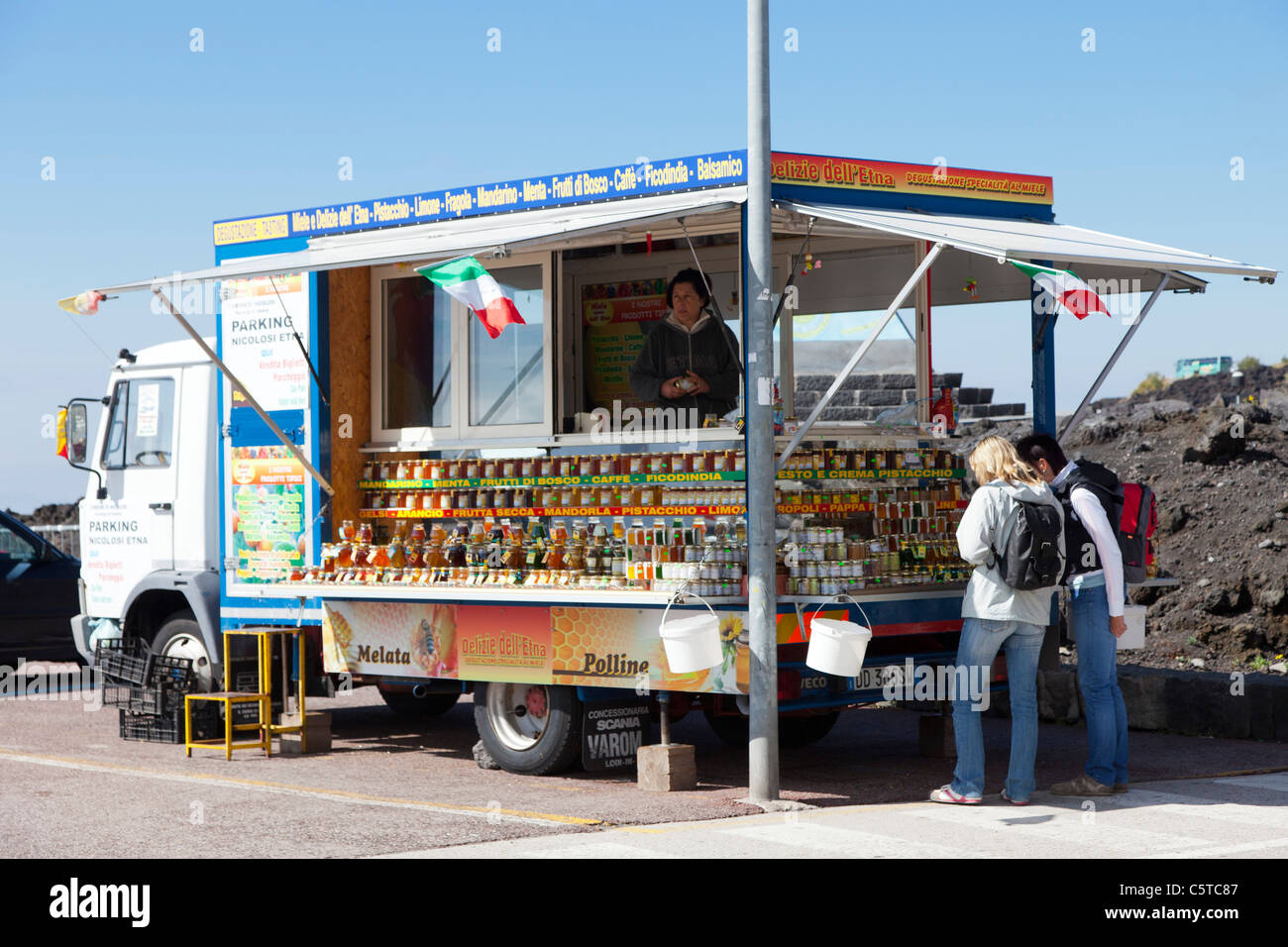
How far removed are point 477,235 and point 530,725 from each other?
308 cm

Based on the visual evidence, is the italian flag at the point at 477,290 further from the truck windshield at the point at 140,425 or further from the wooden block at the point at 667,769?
the truck windshield at the point at 140,425

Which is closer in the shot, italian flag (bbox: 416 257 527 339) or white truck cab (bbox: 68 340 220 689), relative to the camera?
italian flag (bbox: 416 257 527 339)

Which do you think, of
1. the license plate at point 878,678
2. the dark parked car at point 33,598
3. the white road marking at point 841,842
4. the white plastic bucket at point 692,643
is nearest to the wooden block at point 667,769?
the white plastic bucket at point 692,643

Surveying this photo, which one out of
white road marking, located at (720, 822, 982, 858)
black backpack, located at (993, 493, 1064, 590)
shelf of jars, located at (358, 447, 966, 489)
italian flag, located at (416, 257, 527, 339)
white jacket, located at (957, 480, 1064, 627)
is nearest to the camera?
white road marking, located at (720, 822, 982, 858)

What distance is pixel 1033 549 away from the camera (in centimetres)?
820

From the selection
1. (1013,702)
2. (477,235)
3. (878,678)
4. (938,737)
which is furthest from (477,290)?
(938,737)

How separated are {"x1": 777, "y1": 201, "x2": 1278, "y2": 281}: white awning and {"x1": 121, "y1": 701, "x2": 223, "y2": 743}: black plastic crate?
18.9ft

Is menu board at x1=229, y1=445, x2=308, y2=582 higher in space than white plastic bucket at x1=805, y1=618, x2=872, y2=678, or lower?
higher

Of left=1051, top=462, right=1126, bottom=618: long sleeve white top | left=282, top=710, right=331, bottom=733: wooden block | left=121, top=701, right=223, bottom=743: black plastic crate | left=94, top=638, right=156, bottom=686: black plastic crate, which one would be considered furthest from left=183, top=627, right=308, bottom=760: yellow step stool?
left=1051, top=462, right=1126, bottom=618: long sleeve white top

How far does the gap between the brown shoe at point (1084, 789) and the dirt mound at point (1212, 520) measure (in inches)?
123

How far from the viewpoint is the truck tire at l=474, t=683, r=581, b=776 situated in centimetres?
970

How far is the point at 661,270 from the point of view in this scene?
37.9 ft

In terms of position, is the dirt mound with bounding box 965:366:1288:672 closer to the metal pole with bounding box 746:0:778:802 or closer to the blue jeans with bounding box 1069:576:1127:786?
the blue jeans with bounding box 1069:576:1127:786

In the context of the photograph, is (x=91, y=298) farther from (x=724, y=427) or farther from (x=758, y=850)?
(x=758, y=850)
